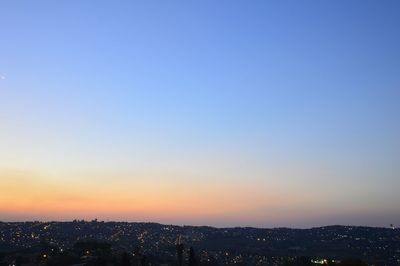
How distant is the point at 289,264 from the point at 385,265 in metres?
66.1

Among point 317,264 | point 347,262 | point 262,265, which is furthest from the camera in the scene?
point 262,265

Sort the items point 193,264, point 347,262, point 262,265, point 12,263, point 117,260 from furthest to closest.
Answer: point 262,265
point 12,263
point 117,260
point 347,262
point 193,264

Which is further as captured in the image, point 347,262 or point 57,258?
point 57,258

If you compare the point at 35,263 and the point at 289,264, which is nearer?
the point at 35,263

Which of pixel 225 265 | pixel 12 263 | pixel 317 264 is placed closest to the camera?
pixel 12 263

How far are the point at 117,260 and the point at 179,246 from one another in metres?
33.3

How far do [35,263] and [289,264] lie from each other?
6309 centimetres

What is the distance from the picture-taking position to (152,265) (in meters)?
130

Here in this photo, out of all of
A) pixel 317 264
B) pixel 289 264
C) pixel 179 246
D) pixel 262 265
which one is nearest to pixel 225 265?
pixel 262 265

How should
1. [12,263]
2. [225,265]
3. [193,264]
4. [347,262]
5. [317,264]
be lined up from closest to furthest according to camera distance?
[193,264]
[347,262]
[12,263]
[317,264]
[225,265]

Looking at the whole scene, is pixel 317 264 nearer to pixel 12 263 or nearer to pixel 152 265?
pixel 152 265

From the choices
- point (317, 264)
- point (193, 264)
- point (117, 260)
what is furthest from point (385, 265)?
point (193, 264)

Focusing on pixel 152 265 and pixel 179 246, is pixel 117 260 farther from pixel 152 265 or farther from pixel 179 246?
pixel 179 246

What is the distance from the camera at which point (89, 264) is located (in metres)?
109
